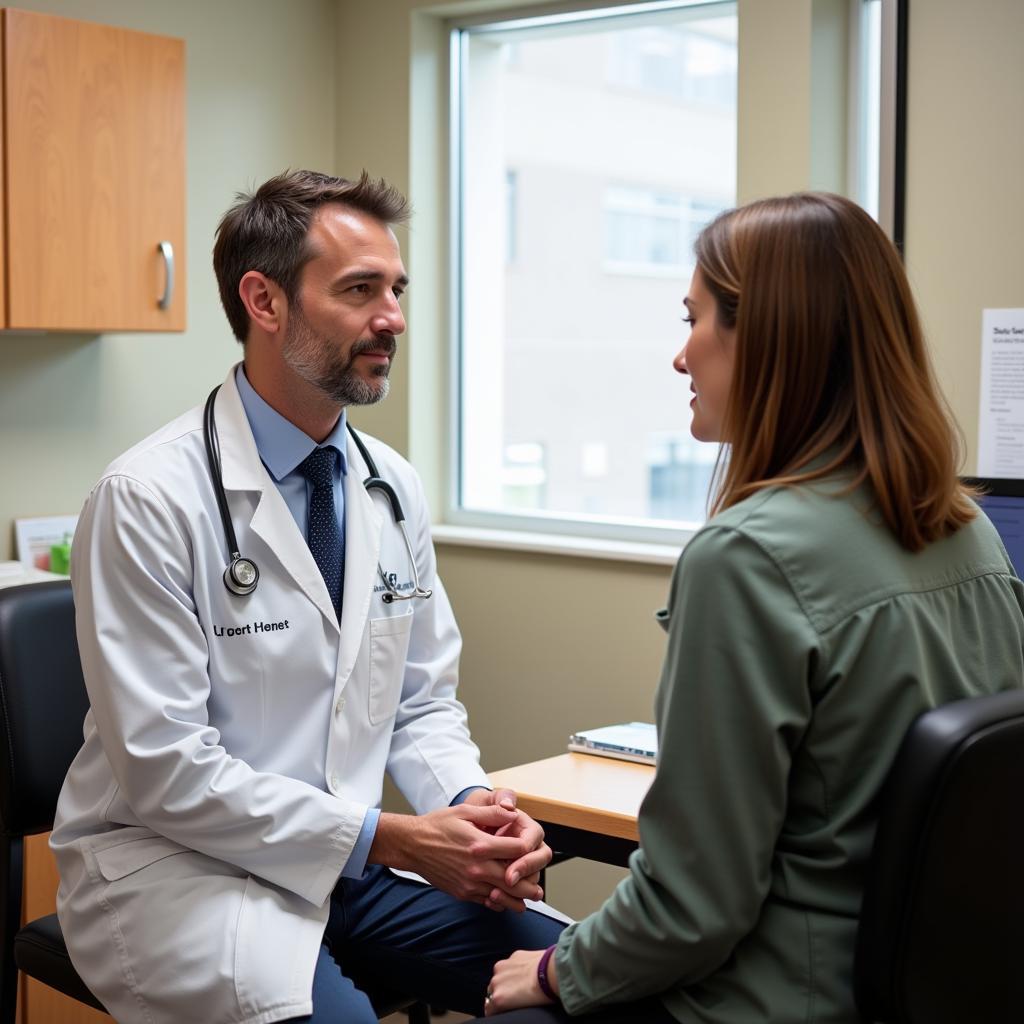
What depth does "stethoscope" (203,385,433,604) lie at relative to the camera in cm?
164

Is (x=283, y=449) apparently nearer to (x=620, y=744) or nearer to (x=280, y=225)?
(x=280, y=225)

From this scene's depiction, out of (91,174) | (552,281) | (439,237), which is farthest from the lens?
(552,281)

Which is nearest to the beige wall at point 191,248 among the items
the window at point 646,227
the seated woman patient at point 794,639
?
the window at point 646,227

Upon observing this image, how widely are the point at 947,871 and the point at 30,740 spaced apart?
4.25ft

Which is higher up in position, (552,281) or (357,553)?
(552,281)

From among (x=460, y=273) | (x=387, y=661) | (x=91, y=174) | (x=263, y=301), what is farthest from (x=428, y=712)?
(x=460, y=273)

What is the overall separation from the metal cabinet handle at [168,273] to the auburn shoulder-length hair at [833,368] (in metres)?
1.78

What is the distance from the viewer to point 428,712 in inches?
76.4

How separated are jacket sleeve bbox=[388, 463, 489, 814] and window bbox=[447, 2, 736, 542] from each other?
953mm

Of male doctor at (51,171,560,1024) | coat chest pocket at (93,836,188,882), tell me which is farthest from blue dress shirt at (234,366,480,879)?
coat chest pocket at (93,836,188,882)

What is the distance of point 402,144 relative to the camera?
329cm

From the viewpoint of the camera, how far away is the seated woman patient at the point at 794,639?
3.54 ft

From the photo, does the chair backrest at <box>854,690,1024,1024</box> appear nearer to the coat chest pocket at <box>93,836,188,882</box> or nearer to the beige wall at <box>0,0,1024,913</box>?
the coat chest pocket at <box>93,836,188,882</box>

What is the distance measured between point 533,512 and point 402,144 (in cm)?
98
